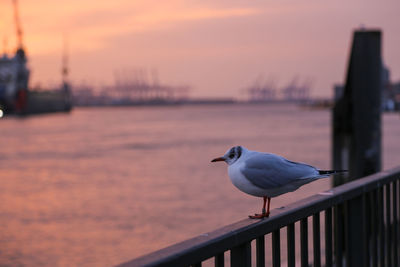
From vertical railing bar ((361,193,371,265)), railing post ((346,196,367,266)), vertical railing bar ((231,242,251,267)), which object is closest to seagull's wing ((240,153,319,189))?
vertical railing bar ((231,242,251,267))

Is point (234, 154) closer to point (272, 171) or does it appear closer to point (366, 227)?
point (272, 171)

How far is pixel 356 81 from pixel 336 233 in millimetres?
4273

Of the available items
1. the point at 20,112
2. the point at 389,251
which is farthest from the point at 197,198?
the point at 20,112

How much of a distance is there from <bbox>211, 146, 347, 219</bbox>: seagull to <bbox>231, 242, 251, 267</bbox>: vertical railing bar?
5.6 inches

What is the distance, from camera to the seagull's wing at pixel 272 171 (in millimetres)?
2150

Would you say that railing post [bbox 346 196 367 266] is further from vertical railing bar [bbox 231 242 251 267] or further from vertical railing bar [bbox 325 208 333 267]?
vertical railing bar [bbox 231 242 251 267]

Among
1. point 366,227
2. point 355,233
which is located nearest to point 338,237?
point 355,233

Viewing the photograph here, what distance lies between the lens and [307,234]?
7.73 ft

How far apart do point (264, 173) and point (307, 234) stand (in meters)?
0.39

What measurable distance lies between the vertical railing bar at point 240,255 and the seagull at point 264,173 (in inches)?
5.6

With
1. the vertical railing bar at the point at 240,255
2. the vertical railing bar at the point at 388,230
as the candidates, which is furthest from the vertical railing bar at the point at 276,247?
the vertical railing bar at the point at 388,230

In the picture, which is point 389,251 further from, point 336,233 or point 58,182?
point 58,182

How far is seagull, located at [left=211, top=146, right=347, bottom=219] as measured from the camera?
7.07 feet

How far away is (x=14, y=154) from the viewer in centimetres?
4375
